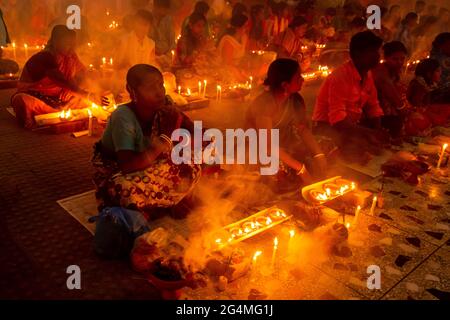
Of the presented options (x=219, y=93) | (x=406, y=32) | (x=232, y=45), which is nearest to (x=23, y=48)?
(x=232, y=45)

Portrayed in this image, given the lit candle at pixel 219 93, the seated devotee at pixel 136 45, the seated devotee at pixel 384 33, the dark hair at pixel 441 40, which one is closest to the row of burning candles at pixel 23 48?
the seated devotee at pixel 136 45

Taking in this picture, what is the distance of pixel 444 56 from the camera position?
777 centimetres

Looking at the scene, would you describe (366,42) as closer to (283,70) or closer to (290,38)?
(283,70)

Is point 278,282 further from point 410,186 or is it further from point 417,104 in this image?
point 417,104

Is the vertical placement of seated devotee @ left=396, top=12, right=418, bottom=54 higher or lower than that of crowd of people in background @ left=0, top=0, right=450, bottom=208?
higher

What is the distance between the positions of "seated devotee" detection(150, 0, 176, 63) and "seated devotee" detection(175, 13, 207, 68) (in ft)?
2.86

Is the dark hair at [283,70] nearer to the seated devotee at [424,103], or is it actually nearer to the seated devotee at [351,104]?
the seated devotee at [351,104]

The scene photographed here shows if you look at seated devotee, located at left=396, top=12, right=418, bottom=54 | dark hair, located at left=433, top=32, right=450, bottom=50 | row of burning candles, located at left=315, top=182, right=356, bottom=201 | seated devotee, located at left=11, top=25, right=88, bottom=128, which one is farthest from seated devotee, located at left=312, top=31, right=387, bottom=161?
seated devotee, located at left=396, top=12, right=418, bottom=54

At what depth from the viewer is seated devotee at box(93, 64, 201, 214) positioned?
146 inches

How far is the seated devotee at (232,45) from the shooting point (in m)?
9.29

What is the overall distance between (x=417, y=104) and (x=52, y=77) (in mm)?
5767

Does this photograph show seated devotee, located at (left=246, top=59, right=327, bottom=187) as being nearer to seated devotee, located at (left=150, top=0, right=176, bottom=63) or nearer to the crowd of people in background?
the crowd of people in background

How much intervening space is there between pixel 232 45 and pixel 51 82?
4.32 metres
